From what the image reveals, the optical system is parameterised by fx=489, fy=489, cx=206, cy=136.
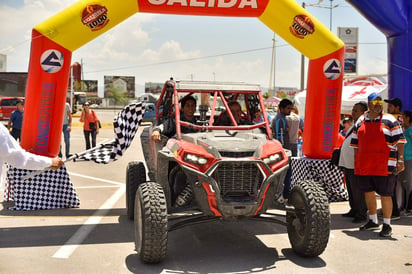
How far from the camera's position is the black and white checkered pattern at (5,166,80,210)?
729cm

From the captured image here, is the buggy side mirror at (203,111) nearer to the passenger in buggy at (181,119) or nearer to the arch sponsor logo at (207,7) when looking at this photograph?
the passenger in buggy at (181,119)

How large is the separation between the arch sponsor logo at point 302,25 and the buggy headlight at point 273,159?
10.8ft

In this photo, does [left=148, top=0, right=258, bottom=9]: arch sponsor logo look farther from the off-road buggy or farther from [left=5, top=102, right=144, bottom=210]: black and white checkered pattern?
the off-road buggy

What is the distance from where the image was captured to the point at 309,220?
5027 mm

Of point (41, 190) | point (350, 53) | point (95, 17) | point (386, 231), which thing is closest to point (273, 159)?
point (386, 231)

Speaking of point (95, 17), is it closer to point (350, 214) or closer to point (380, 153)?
point (380, 153)

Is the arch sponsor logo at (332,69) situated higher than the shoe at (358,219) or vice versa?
the arch sponsor logo at (332,69)

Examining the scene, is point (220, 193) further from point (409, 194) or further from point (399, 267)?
point (409, 194)

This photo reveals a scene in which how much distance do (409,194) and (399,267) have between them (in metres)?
2.75

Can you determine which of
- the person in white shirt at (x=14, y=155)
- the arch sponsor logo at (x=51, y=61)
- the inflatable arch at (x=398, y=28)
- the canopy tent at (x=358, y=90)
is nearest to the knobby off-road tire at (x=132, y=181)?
the arch sponsor logo at (x=51, y=61)

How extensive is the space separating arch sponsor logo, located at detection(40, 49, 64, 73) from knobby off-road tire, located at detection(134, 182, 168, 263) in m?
3.02

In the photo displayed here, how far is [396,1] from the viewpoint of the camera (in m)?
8.56

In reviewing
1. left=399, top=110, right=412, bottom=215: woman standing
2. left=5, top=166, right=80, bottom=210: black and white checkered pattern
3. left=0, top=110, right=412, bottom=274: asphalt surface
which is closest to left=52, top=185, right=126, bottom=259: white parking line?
left=0, top=110, right=412, bottom=274: asphalt surface

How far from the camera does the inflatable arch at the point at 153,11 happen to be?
23.1ft
